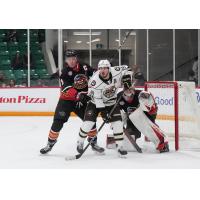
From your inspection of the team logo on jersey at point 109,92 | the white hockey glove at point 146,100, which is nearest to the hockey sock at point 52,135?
the team logo on jersey at point 109,92

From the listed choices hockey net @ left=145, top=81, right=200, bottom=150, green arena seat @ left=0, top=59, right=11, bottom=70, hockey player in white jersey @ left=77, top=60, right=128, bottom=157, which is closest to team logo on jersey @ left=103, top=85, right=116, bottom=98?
hockey player in white jersey @ left=77, top=60, right=128, bottom=157

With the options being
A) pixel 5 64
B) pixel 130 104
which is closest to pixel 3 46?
pixel 5 64

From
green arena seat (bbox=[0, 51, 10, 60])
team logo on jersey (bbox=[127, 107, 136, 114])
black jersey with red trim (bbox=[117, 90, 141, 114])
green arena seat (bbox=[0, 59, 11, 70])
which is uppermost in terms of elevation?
green arena seat (bbox=[0, 51, 10, 60])

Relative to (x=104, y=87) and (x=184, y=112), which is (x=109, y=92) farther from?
(x=184, y=112)

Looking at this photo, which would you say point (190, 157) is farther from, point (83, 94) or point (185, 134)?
point (83, 94)

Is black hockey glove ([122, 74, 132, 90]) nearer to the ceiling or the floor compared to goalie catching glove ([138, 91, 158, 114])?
nearer to the ceiling

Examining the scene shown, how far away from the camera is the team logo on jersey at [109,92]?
447 centimetres

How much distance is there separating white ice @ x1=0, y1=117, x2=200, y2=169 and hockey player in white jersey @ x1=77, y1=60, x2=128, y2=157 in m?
0.22

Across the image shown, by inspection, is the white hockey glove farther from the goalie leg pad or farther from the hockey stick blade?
the hockey stick blade

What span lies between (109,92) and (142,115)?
1.88 feet

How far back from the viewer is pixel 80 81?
459 cm

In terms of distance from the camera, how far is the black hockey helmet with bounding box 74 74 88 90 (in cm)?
458

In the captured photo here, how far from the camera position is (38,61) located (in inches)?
418

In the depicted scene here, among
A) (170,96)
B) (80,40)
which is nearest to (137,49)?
(80,40)
